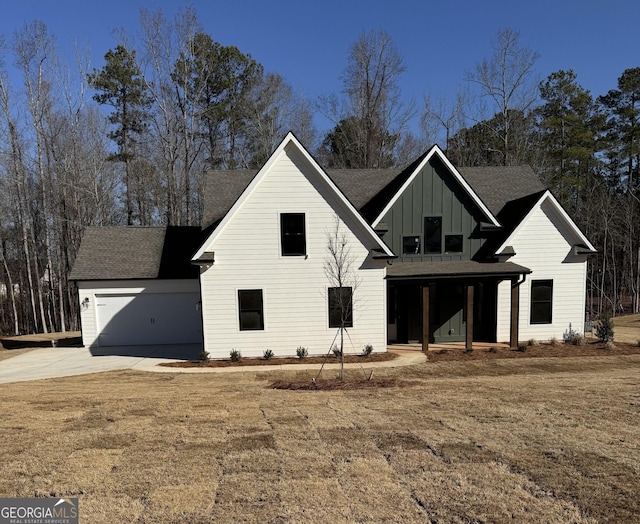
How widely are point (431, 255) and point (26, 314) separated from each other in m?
31.1

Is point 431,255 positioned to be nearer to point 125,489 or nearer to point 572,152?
point 125,489

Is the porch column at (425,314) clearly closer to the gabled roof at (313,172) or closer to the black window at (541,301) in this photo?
the gabled roof at (313,172)

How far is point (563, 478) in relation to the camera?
13.8 ft

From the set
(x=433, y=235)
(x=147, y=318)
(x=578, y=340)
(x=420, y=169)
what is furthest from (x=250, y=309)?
A: (x=578, y=340)

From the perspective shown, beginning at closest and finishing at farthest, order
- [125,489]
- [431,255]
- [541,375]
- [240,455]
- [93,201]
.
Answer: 1. [125,489]
2. [240,455]
3. [541,375]
4. [431,255]
5. [93,201]

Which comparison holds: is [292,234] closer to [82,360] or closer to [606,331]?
[82,360]

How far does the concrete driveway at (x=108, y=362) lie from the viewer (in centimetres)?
1200

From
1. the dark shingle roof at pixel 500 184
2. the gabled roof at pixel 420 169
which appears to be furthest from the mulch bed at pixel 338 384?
the dark shingle roof at pixel 500 184

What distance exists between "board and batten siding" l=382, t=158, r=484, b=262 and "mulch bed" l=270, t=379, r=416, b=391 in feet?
20.2

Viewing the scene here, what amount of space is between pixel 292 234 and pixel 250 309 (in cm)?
304

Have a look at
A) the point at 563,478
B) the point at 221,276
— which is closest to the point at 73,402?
the point at 221,276

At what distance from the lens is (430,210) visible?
14.7m

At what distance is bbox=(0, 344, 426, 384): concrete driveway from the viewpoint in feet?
39.4

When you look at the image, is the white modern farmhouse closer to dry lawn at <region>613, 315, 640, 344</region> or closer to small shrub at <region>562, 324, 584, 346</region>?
small shrub at <region>562, 324, 584, 346</region>
